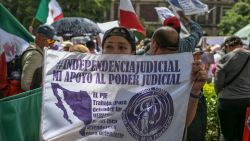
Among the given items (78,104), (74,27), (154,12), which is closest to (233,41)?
(78,104)

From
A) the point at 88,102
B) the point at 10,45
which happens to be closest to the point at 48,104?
the point at 88,102

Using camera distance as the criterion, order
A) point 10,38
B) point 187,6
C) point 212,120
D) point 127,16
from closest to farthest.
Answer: point 10,38 → point 187,6 → point 212,120 → point 127,16

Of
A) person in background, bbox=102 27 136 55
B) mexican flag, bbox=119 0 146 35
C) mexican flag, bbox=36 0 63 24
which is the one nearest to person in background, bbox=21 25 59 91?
person in background, bbox=102 27 136 55

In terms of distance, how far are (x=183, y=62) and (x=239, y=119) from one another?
3661 millimetres

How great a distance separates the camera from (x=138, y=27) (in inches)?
427

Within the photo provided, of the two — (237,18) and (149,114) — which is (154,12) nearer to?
(237,18)

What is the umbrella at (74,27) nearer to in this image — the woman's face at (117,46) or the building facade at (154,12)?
the woman's face at (117,46)

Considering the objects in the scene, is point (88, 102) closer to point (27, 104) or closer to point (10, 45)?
point (27, 104)

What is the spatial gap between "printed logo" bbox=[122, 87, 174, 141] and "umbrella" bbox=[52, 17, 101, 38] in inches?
442

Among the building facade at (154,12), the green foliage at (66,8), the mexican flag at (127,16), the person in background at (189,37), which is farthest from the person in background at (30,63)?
the building facade at (154,12)

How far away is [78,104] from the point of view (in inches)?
137

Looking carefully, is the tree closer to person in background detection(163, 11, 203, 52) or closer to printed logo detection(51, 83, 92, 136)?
person in background detection(163, 11, 203, 52)

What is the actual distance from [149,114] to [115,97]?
241mm

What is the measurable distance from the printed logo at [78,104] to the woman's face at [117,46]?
18.4 inches
